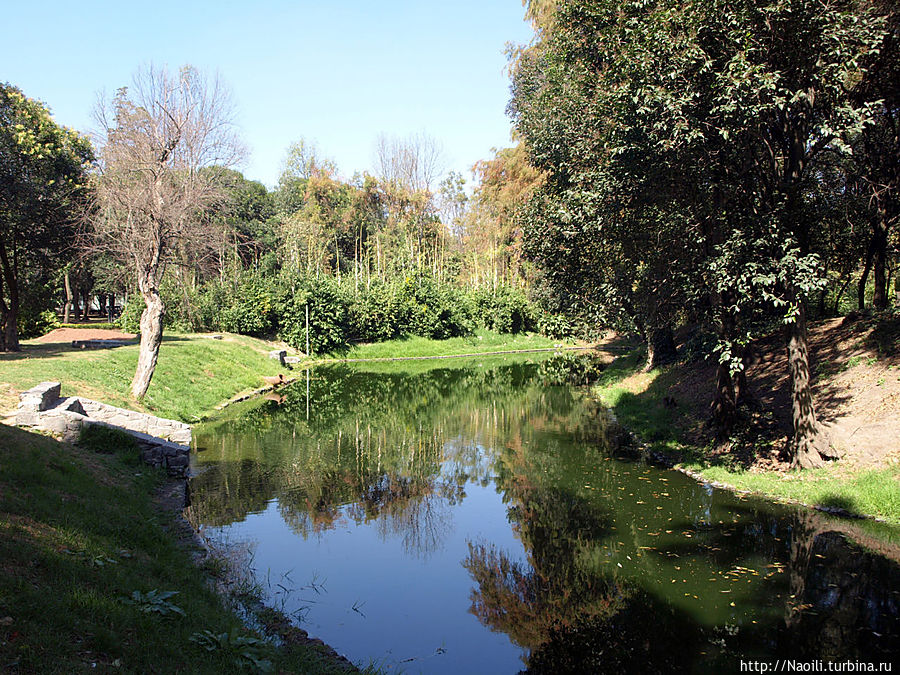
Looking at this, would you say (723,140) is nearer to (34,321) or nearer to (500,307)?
(34,321)

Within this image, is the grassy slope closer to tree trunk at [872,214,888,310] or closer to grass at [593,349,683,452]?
grass at [593,349,683,452]

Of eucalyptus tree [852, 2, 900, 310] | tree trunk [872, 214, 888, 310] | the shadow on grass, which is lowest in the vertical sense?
the shadow on grass

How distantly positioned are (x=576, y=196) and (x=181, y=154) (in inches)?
463

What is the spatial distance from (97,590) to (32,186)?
1962 cm

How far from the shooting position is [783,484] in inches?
412

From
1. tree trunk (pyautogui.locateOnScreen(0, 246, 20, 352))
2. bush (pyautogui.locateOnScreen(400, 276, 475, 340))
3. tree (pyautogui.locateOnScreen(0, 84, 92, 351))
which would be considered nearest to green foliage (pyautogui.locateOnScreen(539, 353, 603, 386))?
bush (pyautogui.locateOnScreen(400, 276, 475, 340))

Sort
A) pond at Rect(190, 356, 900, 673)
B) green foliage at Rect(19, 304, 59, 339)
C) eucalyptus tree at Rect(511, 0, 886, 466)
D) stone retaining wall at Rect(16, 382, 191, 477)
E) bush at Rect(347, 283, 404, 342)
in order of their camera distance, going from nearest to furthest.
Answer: pond at Rect(190, 356, 900, 673)
eucalyptus tree at Rect(511, 0, 886, 466)
stone retaining wall at Rect(16, 382, 191, 477)
green foliage at Rect(19, 304, 59, 339)
bush at Rect(347, 283, 404, 342)

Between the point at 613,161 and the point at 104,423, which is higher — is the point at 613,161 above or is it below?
above

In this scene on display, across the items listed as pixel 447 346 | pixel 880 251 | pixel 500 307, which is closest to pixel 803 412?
pixel 880 251

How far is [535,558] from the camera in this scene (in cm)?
876

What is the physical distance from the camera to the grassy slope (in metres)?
9.32

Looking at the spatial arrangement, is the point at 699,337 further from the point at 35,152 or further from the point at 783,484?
the point at 35,152

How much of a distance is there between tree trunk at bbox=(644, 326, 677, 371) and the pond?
8.18 m

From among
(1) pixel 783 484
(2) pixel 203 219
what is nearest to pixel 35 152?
(2) pixel 203 219
